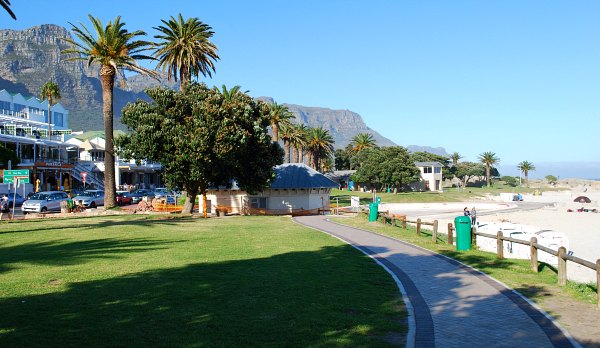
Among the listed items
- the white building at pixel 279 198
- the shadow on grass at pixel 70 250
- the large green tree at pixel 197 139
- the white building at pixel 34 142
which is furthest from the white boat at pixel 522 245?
the white building at pixel 34 142

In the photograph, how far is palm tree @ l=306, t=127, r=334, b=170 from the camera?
90.8 m

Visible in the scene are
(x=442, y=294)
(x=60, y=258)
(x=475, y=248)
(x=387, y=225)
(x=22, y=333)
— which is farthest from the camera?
(x=387, y=225)

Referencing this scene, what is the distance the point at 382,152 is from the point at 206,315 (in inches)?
3538

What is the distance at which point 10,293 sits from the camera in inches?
387

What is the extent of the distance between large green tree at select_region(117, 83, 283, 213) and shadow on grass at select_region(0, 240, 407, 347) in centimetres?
2003

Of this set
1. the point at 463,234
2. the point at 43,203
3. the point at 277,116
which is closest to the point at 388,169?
the point at 277,116

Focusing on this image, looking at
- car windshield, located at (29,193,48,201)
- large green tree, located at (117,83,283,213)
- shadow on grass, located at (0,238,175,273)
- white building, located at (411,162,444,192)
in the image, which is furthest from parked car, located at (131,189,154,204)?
white building, located at (411,162,444,192)

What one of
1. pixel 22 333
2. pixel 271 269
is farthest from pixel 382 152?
pixel 22 333

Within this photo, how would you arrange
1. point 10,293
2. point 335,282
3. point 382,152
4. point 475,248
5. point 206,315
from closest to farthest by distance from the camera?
1. point 206,315
2. point 10,293
3. point 335,282
4. point 475,248
5. point 382,152

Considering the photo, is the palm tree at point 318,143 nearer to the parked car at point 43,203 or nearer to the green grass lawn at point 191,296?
the parked car at point 43,203

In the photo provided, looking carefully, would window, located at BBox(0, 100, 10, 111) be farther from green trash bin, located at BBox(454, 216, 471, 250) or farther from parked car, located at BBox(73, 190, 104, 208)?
green trash bin, located at BBox(454, 216, 471, 250)

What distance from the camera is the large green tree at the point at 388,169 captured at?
93.9 metres

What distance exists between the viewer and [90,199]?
4656 cm

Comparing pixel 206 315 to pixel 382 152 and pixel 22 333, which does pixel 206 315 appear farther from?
pixel 382 152
